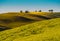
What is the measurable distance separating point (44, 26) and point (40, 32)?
2337 millimetres

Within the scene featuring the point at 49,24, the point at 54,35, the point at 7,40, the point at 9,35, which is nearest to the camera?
the point at 54,35

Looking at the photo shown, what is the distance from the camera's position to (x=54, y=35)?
22.2 m

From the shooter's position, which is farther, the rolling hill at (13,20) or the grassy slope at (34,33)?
the rolling hill at (13,20)

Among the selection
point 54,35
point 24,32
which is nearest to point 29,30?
point 24,32

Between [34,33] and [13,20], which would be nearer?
[34,33]

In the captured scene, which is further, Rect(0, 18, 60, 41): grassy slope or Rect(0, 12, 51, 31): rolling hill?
Rect(0, 12, 51, 31): rolling hill

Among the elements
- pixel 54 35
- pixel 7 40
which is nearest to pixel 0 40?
pixel 7 40

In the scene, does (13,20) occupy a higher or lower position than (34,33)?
lower

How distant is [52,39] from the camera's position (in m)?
21.0

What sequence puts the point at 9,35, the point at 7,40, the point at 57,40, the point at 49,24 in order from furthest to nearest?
the point at 49,24, the point at 9,35, the point at 7,40, the point at 57,40

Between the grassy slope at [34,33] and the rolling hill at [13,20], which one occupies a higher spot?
the grassy slope at [34,33]

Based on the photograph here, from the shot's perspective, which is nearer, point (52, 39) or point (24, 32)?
point (52, 39)

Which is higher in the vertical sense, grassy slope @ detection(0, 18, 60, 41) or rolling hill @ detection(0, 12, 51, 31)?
grassy slope @ detection(0, 18, 60, 41)

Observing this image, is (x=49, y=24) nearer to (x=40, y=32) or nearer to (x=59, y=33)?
(x=40, y=32)
